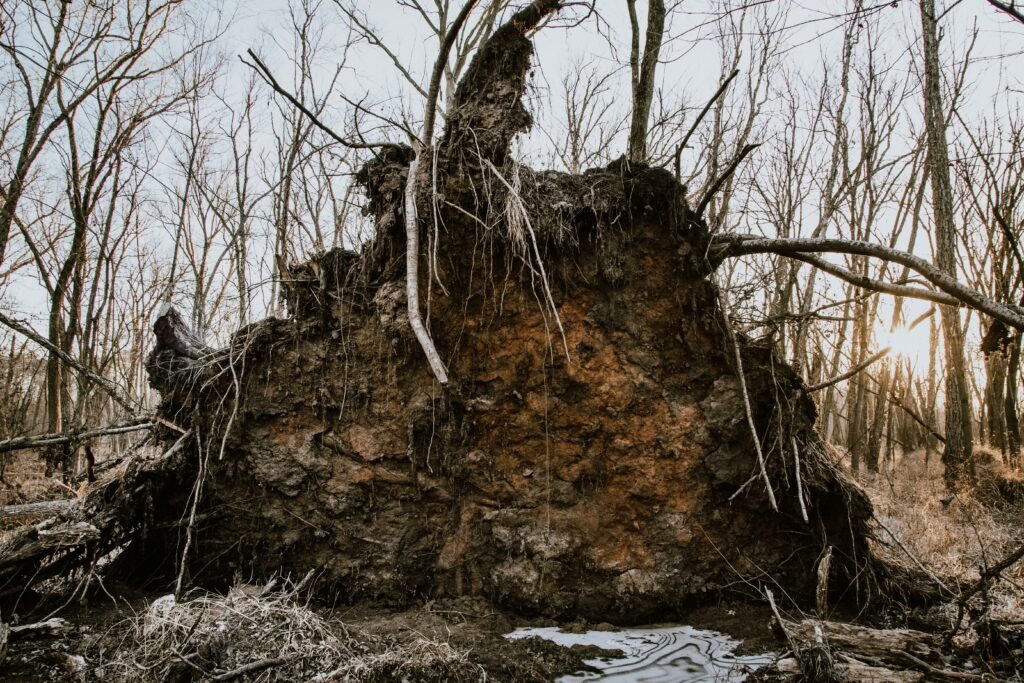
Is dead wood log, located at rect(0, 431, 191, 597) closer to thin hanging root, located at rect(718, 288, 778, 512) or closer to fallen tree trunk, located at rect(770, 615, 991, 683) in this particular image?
thin hanging root, located at rect(718, 288, 778, 512)

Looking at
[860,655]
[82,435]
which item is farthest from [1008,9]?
[82,435]

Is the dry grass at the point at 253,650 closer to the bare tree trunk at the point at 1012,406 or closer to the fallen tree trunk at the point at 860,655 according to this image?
the fallen tree trunk at the point at 860,655

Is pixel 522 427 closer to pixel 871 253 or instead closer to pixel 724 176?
pixel 724 176

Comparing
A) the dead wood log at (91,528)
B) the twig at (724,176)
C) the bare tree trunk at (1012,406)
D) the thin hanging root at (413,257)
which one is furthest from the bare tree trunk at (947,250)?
the dead wood log at (91,528)

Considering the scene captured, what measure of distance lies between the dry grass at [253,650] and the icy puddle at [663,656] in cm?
74

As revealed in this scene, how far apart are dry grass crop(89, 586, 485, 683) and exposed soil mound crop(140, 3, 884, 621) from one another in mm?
692

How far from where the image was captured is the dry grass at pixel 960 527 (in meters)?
4.05

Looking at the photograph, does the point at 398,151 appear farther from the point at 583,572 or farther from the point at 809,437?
the point at 809,437

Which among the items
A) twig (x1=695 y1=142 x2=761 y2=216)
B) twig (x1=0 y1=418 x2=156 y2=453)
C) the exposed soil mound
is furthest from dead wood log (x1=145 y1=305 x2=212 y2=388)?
twig (x1=695 y1=142 x2=761 y2=216)

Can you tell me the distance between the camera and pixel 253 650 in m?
2.94

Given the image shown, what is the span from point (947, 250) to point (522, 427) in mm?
7107

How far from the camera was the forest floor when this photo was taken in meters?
2.79

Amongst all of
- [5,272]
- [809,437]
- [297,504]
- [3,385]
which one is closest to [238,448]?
[297,504]

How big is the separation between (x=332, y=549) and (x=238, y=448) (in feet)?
3.27
